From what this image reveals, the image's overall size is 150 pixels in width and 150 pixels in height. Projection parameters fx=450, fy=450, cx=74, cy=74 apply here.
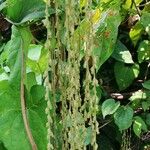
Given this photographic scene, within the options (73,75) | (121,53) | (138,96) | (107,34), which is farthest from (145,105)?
(73,75)

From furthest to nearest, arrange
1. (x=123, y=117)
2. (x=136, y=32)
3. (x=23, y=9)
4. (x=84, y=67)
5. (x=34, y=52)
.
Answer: (x=136, y=32)
(x=123, y=117)
(x=34, y=52)
(x=23, y=9)
(x=84, y=67)

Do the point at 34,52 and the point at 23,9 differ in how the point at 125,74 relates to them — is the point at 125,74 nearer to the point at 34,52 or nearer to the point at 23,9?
the point at 34,52

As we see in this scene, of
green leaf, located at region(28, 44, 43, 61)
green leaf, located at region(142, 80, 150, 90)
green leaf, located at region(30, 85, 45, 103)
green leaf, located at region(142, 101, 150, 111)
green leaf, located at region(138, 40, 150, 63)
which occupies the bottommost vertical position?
green leaf, located at region(142, 101, 150, 111)

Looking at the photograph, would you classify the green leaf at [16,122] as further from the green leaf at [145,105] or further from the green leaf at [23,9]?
the green leaf at [145,105]

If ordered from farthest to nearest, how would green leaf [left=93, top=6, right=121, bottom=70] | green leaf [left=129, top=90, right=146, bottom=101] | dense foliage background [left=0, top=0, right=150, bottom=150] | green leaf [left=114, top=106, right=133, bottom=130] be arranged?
green leaf [left=129, top=90, right=146, bottom=101] < green leaf [left=114, top=106, right=133, bottom=130] < green leaf [left=93, top=6, right=121, bottom=70] < dense foliage background [left=0, top=0, right=150, bottom=150]

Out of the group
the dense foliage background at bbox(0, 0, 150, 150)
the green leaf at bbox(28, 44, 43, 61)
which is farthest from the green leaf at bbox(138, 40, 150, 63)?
the green leaf at bbox(28, 44, 43, 61)

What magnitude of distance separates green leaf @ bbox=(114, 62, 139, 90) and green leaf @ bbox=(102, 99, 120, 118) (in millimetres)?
101

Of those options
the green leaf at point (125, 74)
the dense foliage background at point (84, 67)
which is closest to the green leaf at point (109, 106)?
the dense foliage background at point (84, 67)

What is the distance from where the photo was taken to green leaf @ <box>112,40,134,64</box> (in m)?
1.34

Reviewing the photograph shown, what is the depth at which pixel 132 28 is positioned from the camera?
4.50ft

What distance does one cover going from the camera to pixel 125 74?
1382mm

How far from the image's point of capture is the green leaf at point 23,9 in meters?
1.00

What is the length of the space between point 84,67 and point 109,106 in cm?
50

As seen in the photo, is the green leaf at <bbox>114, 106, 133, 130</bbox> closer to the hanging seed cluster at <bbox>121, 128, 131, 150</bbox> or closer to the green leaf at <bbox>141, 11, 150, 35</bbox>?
the hanging seed cluster at <bbox>121, 128, 131, 150</bbox>
